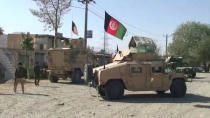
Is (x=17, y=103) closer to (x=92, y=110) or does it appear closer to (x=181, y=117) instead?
(x=92, y=110)

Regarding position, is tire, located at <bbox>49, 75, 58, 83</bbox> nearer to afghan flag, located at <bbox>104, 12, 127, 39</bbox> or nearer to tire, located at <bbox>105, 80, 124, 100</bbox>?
afghan flag, located at <bbox>104, 12, 127, 39</bbox>

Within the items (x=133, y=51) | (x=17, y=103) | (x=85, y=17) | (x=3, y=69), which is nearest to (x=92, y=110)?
(x=17, y=103)

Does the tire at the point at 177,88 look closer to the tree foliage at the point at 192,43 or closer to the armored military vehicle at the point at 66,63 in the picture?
the armored military vehicle at the point at 66,63

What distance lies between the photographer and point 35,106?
1548cm

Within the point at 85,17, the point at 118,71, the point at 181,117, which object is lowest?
the point at 181,117

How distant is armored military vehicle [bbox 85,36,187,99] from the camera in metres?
18.4

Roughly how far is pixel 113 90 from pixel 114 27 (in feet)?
17.2

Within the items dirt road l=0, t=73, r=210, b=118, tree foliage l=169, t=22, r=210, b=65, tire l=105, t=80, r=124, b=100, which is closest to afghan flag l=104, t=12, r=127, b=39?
tire l=105, t=80, r=124, b=100

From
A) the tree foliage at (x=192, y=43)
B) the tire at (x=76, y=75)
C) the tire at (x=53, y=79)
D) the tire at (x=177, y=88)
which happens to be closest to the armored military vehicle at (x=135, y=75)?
the tire at (x=177, y=88)

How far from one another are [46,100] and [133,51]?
4809 millimetres

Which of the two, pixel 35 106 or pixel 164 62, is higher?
pixel 164 62

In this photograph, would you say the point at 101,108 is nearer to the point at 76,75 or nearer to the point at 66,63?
the point at 76,75

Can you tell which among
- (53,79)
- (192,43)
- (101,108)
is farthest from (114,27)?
(192,43)

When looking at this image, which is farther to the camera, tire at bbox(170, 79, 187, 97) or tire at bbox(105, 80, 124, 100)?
tire at bbox(170, 79, 187, 97)
